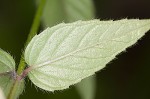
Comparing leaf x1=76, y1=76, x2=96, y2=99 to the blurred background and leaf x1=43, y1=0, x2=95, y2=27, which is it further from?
the blurred background

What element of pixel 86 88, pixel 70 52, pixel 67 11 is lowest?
pixel 86 88

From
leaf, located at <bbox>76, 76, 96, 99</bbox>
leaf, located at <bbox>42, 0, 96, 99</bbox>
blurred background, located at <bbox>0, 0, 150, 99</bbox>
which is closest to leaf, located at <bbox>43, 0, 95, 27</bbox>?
leaf, located at <bbox>42, 0, 96, 99</bbox>

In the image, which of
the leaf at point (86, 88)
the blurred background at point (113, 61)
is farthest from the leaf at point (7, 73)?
the blurred background at point (113, 61)

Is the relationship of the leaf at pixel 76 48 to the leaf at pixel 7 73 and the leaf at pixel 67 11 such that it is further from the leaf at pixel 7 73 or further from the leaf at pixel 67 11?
the leaf at pixel 67 11

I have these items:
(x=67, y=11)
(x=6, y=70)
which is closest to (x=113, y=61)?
(x=67, y=11)

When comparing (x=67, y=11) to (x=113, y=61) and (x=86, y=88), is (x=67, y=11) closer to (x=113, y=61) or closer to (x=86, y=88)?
(x=86, y=88)

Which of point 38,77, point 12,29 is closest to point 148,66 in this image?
point 12,29

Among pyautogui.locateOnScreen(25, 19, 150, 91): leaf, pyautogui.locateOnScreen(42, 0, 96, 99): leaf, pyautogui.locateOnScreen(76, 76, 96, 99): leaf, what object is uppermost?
pyautogui.locateOnScreen(42, 0, 96, 99): leaf

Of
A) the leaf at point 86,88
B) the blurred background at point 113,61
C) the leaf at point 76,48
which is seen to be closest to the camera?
the leaf at point 76,48
